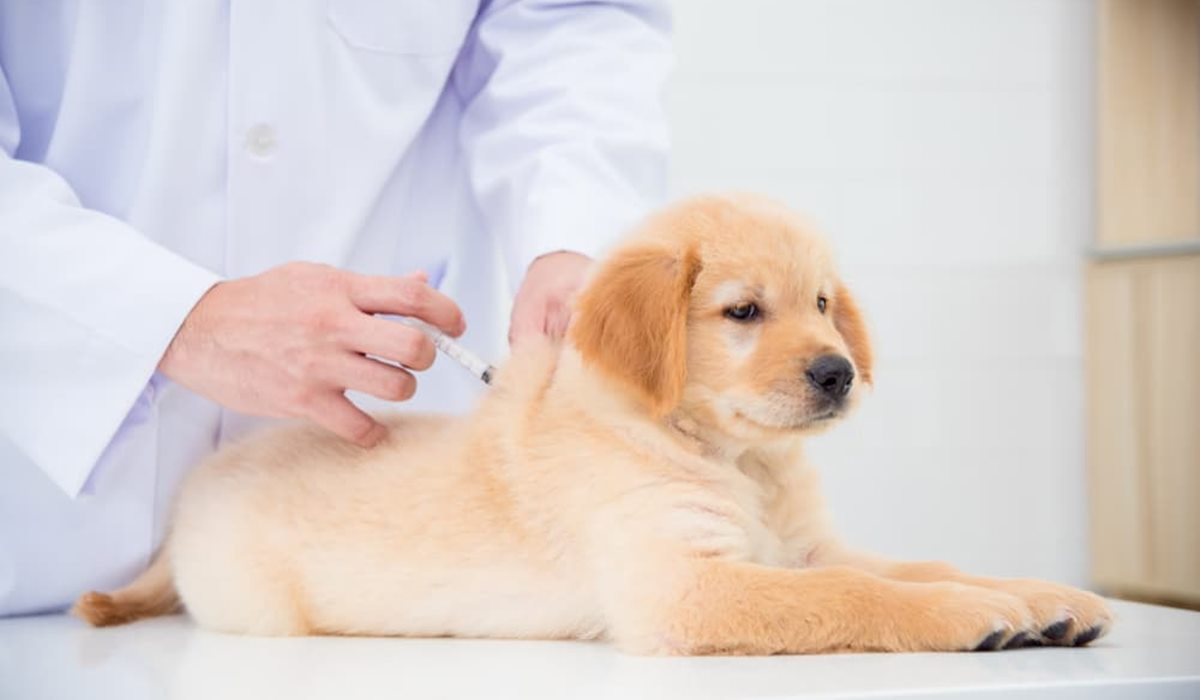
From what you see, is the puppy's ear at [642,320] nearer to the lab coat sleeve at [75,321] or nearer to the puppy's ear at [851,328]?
the puppy's ear at [851,328]

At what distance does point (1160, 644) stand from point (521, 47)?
848 mm

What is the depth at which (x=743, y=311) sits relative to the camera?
3.04ft

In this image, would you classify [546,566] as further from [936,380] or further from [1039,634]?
[936,380]

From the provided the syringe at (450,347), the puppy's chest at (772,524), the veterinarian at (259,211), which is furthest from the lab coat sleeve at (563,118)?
the puppy's chest at (772,524)

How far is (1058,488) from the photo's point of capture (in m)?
3.12

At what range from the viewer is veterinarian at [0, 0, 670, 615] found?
96cm

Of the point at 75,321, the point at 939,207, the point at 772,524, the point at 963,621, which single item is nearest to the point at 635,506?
the point at 772,524

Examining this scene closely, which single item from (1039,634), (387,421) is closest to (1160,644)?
(1039,634)

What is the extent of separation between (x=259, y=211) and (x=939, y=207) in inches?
88.2

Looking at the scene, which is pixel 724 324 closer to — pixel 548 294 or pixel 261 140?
pixel 548 294

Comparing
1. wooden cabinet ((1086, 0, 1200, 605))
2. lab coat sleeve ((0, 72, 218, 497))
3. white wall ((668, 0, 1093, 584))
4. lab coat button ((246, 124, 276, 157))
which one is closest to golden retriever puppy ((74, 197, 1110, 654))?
lab coat sleeve ((0, 72, 218, 497))

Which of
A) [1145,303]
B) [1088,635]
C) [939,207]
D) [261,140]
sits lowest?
[1145,303]

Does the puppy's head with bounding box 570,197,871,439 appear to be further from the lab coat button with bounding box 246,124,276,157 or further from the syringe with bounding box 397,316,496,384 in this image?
the lab coat button with bounding box 246,124,276,157

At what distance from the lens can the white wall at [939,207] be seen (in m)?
2.95
